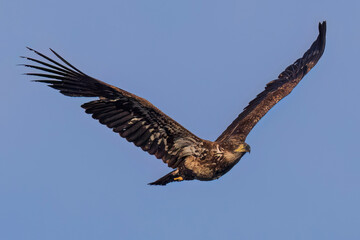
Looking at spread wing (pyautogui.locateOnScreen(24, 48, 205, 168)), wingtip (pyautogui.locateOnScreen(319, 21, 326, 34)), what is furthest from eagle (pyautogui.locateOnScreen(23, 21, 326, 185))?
wingtip (pyautogui.locateOnScreen(319, 21, 326, 34))

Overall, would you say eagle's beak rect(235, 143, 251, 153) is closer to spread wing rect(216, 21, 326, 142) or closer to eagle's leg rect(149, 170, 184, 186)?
spread wing rect(216, 21, 326, 142)

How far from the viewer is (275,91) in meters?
15.2

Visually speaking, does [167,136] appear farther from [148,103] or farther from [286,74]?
[286,74]

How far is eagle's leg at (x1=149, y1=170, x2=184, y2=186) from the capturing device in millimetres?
12727

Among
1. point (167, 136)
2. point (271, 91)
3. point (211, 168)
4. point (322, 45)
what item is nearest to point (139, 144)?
point (167, 136)

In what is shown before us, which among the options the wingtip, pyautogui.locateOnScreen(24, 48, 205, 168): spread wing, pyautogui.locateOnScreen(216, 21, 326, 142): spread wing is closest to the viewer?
pyautogui.locateOnScreen(24, 48, 205, 168): spread wing

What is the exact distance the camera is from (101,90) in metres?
11.5

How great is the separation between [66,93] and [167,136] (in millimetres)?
2142

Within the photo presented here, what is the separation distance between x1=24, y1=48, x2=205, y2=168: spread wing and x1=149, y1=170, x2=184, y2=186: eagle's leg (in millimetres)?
186

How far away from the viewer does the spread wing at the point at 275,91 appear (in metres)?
14.0

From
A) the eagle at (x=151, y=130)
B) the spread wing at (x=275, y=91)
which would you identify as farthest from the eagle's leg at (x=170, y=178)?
the spread wing at (x=275, y=91)

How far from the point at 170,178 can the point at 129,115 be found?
1673 mm

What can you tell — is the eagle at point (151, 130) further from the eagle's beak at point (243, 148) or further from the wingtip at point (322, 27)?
the wingtip at point (322, 27)

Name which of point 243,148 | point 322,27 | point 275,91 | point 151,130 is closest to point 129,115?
point 151,130
